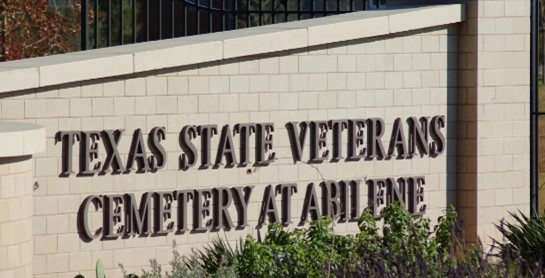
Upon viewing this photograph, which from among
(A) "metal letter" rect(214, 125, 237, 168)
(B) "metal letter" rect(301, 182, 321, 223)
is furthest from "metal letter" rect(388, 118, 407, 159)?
(A) "metal letter" rect(214, 125, 237, 168)

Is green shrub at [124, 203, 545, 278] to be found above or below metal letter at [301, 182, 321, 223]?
below

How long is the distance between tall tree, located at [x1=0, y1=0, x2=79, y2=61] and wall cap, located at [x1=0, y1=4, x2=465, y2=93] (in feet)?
20.1

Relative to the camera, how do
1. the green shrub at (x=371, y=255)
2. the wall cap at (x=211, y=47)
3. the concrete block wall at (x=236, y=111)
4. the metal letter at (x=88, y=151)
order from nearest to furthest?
the green shrub at (x=371, y=255) → the wall cap at (x=211, y=47) → the concrete block wall at (x=236, y=111) → the metal letter at (x=88, y=151)

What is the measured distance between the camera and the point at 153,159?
10.1 meters

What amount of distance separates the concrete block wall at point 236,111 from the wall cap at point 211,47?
0.09 metres

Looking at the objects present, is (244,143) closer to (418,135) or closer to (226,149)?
(226,149)

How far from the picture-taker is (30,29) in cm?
1812

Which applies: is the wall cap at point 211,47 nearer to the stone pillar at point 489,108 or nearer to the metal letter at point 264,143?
the stone pillar at point 489,108

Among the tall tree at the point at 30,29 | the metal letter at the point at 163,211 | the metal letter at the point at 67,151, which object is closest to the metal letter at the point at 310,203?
the metal letter at the point at 163,211

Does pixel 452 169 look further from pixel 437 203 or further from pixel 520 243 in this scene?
pixel 520 243

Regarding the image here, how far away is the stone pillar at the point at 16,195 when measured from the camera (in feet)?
26.3

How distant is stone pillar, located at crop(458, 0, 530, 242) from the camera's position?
469 inches

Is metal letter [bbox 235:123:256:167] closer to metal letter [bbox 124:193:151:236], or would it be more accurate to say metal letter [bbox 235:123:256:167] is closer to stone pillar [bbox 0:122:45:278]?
metal letter [bbox 124:193:151:236]

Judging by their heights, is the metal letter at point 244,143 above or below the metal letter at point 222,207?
above
